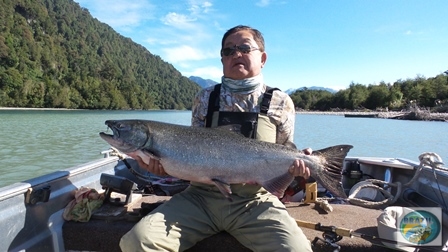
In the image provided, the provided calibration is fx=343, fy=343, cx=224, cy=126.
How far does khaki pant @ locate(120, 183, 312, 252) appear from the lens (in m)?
2.74

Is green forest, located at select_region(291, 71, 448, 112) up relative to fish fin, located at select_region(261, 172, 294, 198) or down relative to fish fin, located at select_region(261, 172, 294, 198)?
up

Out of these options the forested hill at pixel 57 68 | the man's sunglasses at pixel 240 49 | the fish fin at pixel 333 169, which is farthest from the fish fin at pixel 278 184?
the forested hill at pixel 57 68

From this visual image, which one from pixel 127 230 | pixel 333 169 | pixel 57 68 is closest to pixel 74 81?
pixel 57 68

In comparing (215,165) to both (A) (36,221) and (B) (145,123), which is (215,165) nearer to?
(B) (145,123)

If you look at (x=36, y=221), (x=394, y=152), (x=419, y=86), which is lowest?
(x=394, y=152)

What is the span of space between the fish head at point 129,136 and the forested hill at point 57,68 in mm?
97723

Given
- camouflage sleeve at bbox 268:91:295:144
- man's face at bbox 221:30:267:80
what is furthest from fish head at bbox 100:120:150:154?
camouflage sleeve at bbox 268:91:295:144

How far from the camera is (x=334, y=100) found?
14338 cm

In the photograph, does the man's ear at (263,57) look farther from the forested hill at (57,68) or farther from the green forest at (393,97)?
the forested hill at (57,68)

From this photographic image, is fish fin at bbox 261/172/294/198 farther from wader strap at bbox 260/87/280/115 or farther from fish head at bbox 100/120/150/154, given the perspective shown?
fish head at bbox 100/120/150/154

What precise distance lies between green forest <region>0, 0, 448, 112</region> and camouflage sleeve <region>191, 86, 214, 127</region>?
319ft

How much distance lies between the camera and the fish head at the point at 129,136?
325 cm

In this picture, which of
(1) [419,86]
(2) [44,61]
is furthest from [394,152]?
(2) [44,61]

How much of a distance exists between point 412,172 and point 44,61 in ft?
429
